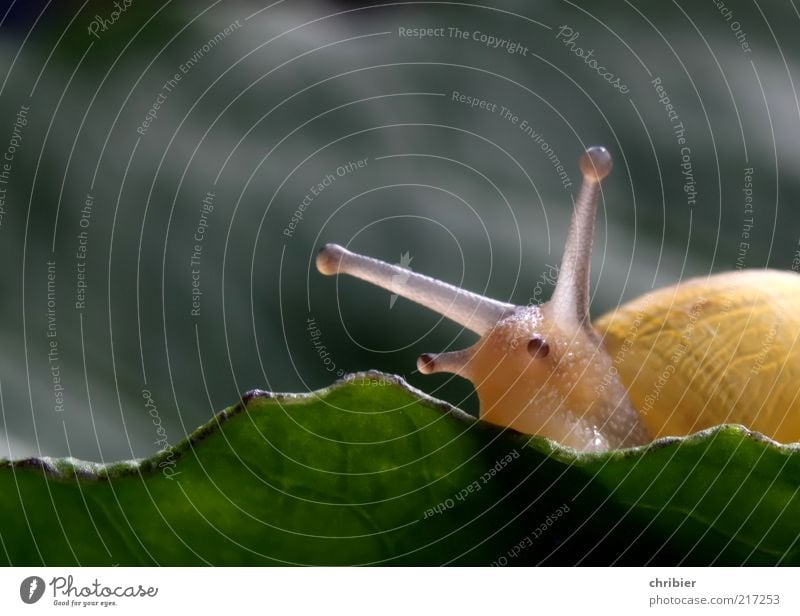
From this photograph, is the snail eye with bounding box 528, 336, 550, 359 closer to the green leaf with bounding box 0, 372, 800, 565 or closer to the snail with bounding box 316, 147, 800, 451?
the snail with bounding box 316, 147, 800, 451

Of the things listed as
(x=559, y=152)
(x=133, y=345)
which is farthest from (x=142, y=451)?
(x=559, y=152)

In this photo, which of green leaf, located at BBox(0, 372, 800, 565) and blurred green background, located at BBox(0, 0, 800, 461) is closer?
green leaf, located at BBox(0, 372, 800, 565)

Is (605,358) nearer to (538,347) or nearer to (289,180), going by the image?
(538,347)

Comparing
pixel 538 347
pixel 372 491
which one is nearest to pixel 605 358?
pixel 538 347

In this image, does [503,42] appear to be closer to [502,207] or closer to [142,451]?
[502,207]

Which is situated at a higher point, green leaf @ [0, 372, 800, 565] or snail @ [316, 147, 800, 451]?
snail @ [316, 147, 800, 451]

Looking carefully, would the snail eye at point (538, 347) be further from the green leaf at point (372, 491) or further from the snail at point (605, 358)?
the green leaf at point (372, 491)

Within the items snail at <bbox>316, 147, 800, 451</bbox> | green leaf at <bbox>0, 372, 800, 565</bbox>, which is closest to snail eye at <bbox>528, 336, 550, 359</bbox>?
snail at <bbox>316, 147, 800, 451</bbox>
